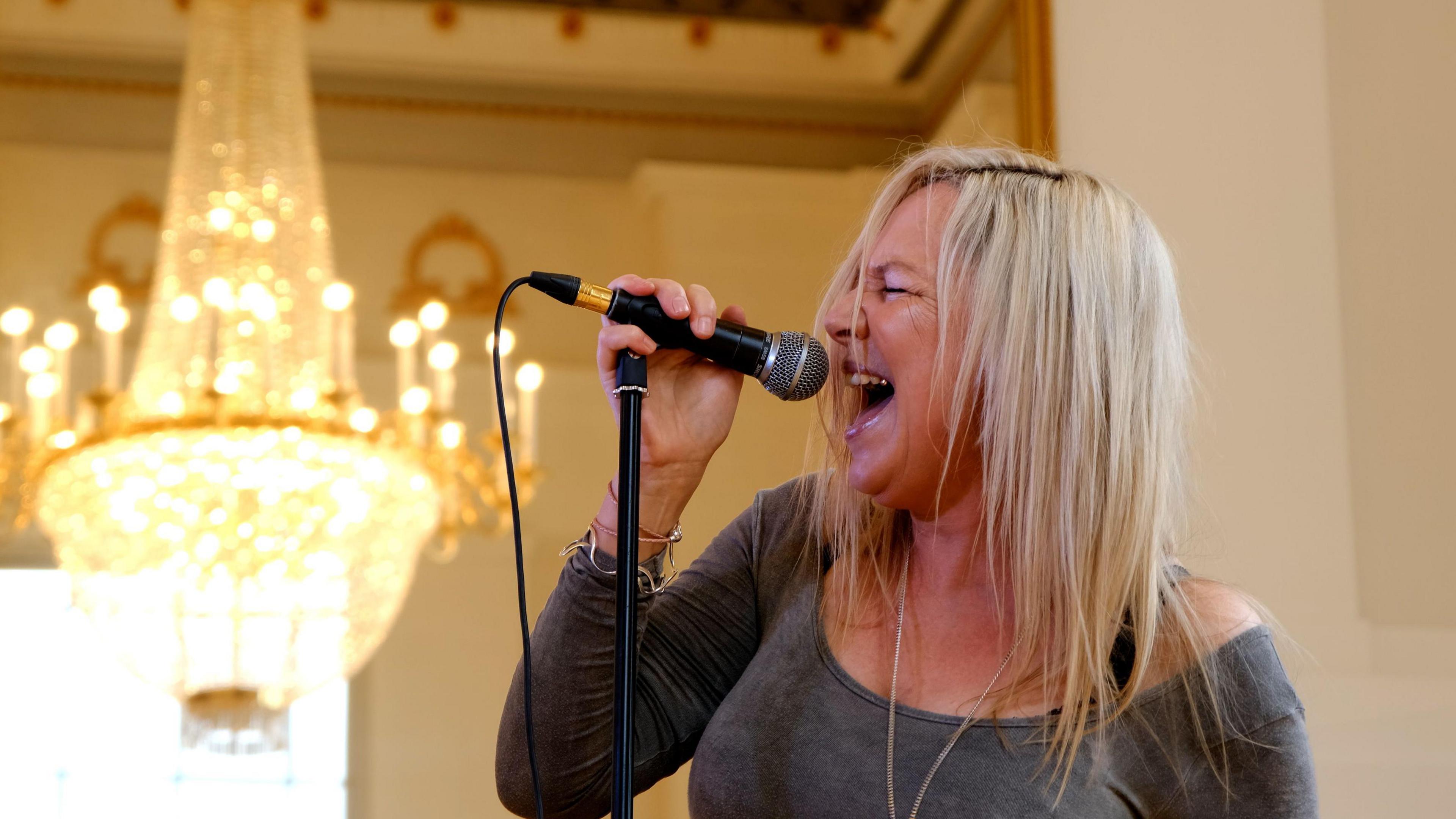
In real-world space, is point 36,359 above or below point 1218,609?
above

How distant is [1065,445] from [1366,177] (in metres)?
0.83

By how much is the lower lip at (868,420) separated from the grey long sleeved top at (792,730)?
0.47 feet

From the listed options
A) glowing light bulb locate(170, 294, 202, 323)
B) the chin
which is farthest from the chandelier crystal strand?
the chin

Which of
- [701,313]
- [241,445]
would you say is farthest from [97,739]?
[701,313]

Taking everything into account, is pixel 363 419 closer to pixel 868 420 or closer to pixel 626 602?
pixel 868 420

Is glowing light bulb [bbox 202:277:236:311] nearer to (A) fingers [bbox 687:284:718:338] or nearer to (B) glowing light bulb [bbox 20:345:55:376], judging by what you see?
(B) glowing light bulb [bbox 20:345:55:376]

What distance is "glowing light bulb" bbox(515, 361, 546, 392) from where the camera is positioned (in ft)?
10.7

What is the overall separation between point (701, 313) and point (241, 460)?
210 cm

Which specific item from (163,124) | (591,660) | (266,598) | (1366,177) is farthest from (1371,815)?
(163,124)

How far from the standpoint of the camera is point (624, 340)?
3.11 feet

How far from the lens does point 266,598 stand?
295cm

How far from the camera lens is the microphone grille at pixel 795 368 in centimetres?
102

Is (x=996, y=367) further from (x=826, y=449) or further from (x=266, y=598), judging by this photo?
(x=266, y=598)

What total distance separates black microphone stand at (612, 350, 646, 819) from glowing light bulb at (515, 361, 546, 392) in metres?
2.37
